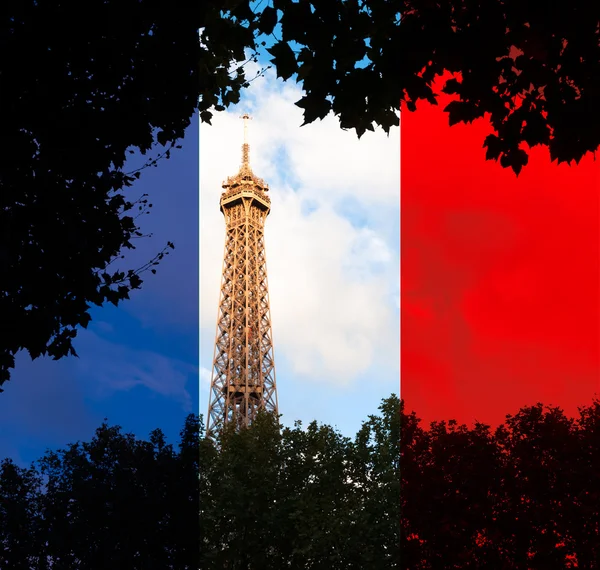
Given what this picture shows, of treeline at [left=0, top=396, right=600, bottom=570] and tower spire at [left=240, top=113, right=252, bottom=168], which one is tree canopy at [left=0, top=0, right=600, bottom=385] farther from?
tower spire at [left=240, top=113, right=252, bottom=168]

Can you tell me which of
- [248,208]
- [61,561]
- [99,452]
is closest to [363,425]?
[99,452]

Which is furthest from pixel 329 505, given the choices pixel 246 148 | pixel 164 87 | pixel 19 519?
pixel 246 148

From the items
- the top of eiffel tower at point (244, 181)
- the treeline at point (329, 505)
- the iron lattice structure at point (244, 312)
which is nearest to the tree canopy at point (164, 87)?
the treeline at point (329, 505)

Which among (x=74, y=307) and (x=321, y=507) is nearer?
(x=74, y=307)

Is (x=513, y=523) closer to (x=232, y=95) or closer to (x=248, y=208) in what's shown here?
(x=232, y=95)

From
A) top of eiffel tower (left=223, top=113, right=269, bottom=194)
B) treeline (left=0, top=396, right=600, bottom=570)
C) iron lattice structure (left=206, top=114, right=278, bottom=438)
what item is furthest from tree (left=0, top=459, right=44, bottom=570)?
top of eiffel tower (left=223, top=113, right=269, bottom=194)
